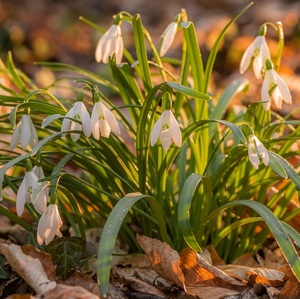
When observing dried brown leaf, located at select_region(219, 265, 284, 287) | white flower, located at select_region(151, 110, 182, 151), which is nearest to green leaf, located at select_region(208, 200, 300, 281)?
dried brown leaf, located at select_region(219, 265, 284, 287)

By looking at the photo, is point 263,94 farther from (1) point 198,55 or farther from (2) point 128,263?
(2) point 128,263

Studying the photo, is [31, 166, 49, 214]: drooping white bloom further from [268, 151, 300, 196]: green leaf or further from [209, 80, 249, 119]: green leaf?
[209, 80, 249, 119]: green leaf

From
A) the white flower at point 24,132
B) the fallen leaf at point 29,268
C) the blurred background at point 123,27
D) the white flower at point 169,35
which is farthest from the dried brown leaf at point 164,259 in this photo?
the blurred background at point 123,27

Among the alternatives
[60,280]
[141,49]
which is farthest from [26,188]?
[141,49]

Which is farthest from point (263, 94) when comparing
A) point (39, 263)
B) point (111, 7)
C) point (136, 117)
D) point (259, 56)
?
point (111, 7)

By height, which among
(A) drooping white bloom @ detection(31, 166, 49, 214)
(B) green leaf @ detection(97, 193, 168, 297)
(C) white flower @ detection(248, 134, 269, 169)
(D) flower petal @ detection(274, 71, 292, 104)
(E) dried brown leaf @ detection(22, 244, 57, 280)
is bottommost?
(E) dried brown leaf @ detection(22, 244, 57, 280)

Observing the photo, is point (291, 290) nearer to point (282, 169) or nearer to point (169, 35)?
point (282, 169)

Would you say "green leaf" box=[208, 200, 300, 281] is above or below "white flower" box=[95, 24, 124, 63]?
below
